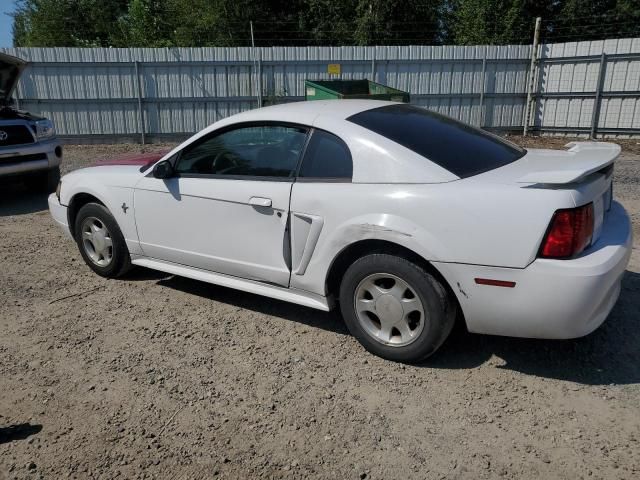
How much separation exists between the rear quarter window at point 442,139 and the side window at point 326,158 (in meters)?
0.20

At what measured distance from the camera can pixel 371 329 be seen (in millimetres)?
3422

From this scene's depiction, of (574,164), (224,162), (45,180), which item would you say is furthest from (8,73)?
(574,164)

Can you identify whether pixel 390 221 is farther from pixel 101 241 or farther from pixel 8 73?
pixel 8 73

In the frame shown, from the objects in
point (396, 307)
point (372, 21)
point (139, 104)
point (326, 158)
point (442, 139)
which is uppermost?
point (372, 21)

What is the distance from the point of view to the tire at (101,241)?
4645mm

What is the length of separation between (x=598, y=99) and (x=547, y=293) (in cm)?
1256

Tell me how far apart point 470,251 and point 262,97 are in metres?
12.1

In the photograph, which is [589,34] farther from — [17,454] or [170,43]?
[17,454]

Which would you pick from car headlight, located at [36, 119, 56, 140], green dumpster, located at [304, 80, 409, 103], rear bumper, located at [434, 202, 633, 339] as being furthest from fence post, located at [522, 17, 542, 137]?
rear bumper, located at [434, 202, 633, 339]

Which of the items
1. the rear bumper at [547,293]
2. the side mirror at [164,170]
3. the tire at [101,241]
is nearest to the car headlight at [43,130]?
the tire at [101,241]

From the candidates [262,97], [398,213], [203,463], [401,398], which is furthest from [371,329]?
[262,97]

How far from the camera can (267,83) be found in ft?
46.7

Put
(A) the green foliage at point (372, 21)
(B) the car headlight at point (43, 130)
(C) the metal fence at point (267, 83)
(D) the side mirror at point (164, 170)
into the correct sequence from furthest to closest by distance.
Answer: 1. (A) the green foliage at point (372, 21)
2. (C) the metal fence at point (267, 83)
3. (B) the car headlight at point (43, 130)
4. (D) the side mirror at point (164, 170)

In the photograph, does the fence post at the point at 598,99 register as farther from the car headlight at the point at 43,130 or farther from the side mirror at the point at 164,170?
the side mirror at the point at 164,170
